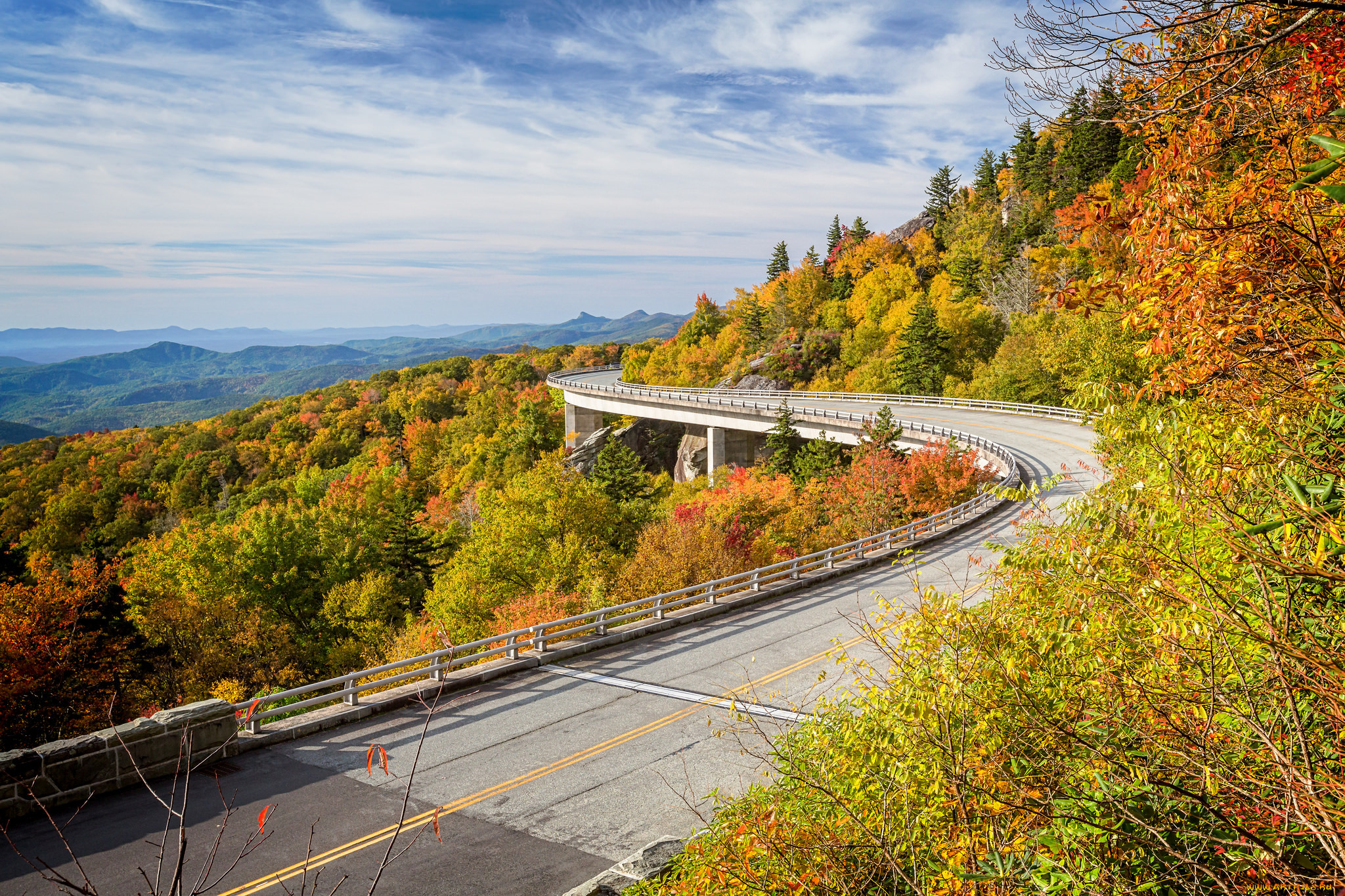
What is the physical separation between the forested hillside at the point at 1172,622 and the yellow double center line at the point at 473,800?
1838mm

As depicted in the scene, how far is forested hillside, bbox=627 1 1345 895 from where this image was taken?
3574mm

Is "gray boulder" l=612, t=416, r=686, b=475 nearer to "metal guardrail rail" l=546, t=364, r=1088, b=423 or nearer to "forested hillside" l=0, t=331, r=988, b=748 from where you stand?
"forested hillside" l=0, t=331, r=988, b=748

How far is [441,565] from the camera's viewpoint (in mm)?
44969

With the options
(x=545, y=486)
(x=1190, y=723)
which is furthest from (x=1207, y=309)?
(x=545, y=486)

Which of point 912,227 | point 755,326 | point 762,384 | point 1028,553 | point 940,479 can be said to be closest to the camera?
point 1028,553

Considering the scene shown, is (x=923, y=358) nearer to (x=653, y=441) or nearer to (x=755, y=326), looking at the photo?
(x=653, y=441)

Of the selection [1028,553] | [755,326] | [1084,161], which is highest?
[1084,161]

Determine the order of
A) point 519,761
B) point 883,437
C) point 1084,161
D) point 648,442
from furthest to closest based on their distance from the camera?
point 648,442 < point 1084,161 < point 883,437 < point 519,761

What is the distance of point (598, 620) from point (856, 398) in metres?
46.7

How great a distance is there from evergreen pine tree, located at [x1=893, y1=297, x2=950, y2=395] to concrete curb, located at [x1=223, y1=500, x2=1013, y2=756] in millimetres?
42523

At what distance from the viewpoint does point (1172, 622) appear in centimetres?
471

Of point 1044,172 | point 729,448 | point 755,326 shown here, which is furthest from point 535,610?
point 1044,172

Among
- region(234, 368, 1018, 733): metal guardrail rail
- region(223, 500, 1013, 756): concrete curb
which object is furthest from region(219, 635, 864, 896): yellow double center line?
region(234, 368, 1018, 733): metal guardrail rail

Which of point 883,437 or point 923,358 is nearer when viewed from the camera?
point 883,437
